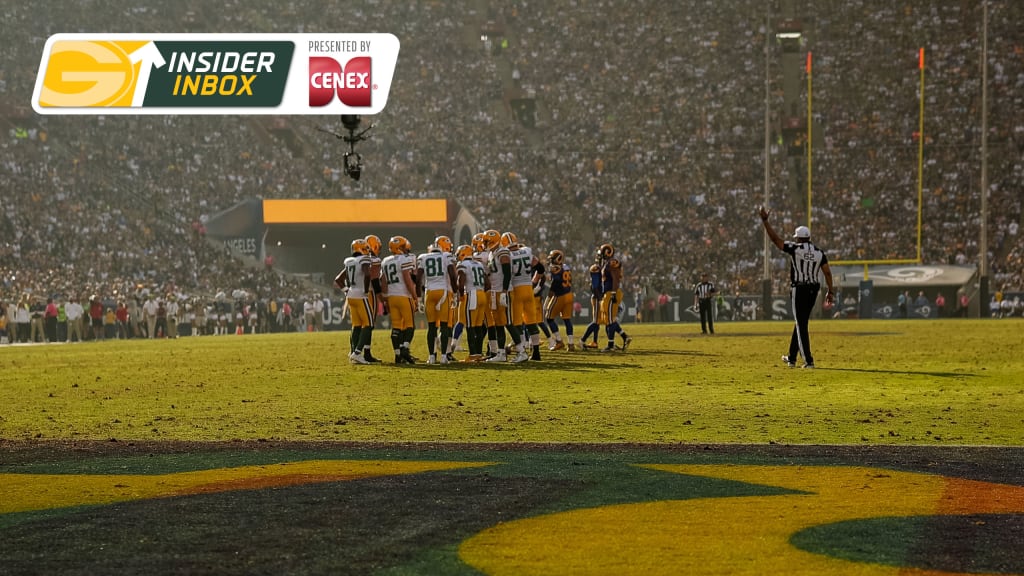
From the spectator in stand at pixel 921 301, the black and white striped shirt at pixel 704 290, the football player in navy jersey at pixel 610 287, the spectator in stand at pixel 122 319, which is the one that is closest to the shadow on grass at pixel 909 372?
the football player in navy jersey at pixel 610 287

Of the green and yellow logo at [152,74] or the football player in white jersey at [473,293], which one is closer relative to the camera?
the football player in white jersey at [473,293]

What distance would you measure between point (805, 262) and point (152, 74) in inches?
1311

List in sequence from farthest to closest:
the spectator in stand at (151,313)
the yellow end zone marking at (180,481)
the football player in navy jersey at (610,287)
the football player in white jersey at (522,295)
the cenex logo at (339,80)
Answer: the spectator in stand at (151,313), the cenex logo at (339,80), the football player in navy jersey at (610,287), the football player in white jersey at (522,295), the yellow end zone marking at (180,481)

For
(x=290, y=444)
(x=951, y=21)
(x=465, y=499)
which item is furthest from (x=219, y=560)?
(x=951, y=21)

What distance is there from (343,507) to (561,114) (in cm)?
5171

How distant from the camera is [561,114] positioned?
189 ft

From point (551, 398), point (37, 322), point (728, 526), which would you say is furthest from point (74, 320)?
point (728, 526)

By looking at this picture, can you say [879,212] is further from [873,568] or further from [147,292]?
[873,568]

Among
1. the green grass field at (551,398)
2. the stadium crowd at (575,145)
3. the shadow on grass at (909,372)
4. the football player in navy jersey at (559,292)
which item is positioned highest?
the stadium crowd at (575,145)

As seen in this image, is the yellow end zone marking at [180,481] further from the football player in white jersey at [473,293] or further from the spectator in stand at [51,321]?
the spectator in stand at [51,321]

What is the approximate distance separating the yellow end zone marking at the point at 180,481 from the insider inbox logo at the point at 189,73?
31300mm

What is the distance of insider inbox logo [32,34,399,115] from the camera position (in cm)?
4197

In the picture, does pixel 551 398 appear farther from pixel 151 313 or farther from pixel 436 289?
pixel 151 313

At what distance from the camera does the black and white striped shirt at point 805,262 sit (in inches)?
706
